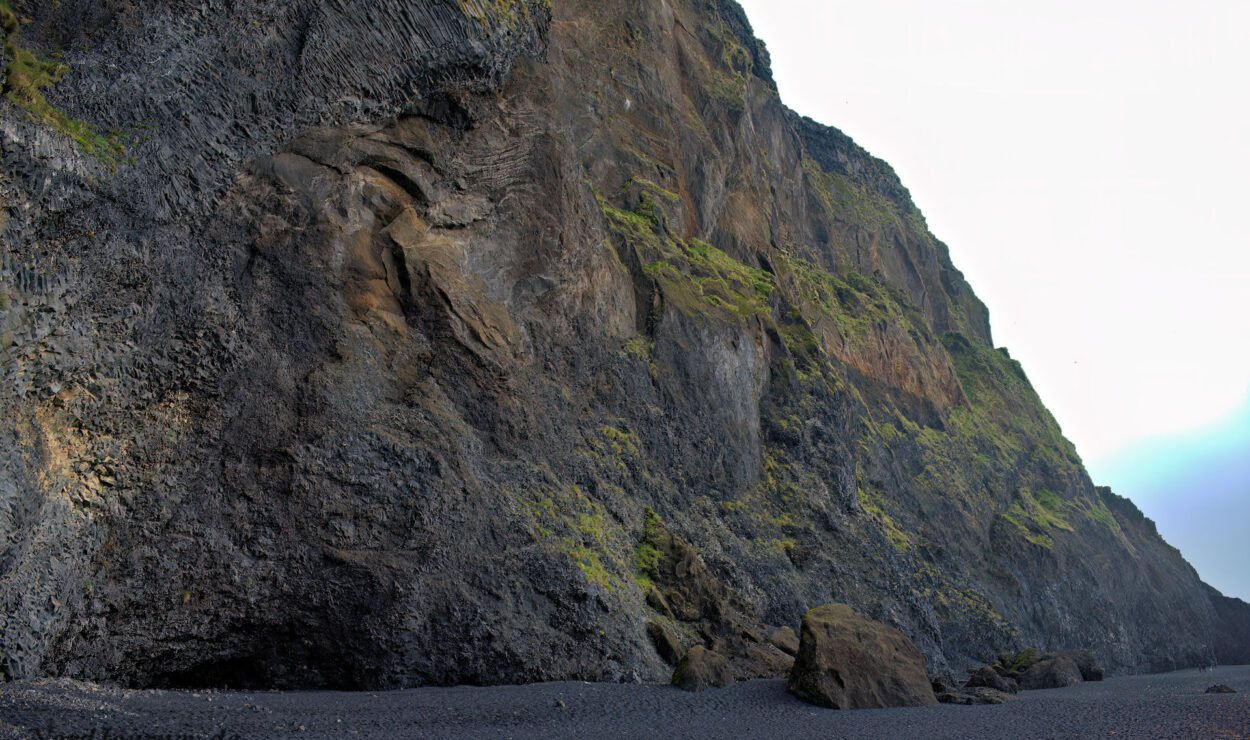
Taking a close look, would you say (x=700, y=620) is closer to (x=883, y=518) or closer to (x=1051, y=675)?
(x=1051, y=675)

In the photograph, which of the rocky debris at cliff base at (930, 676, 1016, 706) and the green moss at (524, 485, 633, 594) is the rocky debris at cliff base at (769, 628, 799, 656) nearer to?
the rocky debris at cliff base at (930, 676, 1016, 706)

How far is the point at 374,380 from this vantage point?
1402 cm

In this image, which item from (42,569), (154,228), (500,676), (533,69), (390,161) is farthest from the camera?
(533,69)

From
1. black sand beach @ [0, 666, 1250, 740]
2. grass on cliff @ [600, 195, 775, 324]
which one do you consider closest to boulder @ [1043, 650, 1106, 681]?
black sand beach @ [0, 666, 1250, 740]

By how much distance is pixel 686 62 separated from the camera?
32.3 meters

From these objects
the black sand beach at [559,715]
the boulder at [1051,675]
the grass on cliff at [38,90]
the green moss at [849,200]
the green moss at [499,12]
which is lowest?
the black sand beach at [559,715]

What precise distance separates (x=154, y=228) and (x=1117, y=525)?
184 ft

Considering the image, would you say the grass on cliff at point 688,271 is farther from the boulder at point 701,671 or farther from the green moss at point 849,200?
the green moss at point 849,200

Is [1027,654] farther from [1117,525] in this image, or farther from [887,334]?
[1117,525]

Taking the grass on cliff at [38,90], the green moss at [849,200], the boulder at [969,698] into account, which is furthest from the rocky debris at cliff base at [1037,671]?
the green moss at [849,200]

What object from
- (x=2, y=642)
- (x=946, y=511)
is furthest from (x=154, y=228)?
(x=946, y=511)

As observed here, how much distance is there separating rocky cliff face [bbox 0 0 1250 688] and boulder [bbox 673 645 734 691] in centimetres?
98

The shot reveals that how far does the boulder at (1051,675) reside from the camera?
2303cm

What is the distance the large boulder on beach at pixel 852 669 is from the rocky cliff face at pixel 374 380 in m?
3.04
